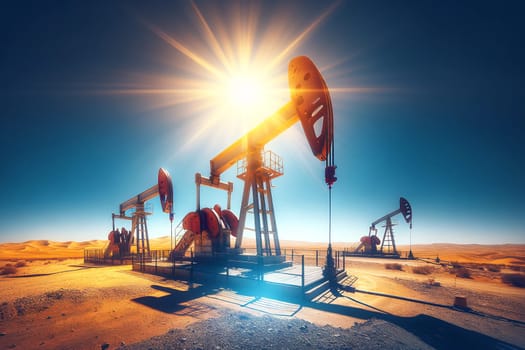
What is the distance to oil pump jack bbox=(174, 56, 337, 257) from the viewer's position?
8352 mm

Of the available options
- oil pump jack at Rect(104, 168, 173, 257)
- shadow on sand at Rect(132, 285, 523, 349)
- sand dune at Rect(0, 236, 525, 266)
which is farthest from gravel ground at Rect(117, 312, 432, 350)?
oil pump jack at Rect(104, 168, 173, 257)

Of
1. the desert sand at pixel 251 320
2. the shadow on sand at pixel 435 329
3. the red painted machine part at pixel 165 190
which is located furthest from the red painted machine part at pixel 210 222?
the shadow on sand at pixel 435 329

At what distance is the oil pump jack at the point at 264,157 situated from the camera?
835 centimetres

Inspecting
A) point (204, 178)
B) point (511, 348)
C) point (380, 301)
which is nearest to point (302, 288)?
point (380, 301)

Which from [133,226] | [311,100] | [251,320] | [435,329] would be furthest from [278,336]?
[133,226]

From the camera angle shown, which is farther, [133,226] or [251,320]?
[133,226]

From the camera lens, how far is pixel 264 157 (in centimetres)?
1294

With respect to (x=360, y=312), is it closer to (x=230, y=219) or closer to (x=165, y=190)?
(x=230, y=219)

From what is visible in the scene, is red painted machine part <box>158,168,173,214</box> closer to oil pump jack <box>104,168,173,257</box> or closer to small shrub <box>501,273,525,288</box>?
oil pump jack <box>104,168,173,257</box>

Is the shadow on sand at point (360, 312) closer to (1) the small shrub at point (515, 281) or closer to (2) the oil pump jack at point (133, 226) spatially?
(1) the small shrub at point (515, 281)

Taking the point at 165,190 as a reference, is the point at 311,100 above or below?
above

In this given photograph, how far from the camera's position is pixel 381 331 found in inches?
189

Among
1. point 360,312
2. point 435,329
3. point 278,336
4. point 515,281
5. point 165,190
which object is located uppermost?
point 165,190

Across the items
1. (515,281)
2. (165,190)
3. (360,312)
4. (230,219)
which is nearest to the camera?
(360,312)
